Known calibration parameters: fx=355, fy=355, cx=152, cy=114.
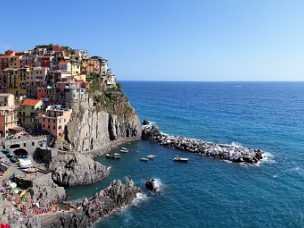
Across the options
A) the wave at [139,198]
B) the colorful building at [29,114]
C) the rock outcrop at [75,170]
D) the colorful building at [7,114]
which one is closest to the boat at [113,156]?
the rock outcrop at [75,170]

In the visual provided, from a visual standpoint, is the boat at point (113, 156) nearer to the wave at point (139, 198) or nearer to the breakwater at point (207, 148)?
the breakwater at point (207, 148)

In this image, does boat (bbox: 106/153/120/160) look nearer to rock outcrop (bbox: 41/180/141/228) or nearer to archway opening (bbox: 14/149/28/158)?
archway opening (bbox: 14/149/28/158)

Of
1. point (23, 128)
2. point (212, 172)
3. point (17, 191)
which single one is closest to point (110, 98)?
point (23, 128)

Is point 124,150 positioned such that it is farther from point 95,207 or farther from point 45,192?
point 95,207

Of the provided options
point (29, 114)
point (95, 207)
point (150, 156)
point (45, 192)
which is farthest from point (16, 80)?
point (95, 207)

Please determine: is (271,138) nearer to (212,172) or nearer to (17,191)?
(212,172)
